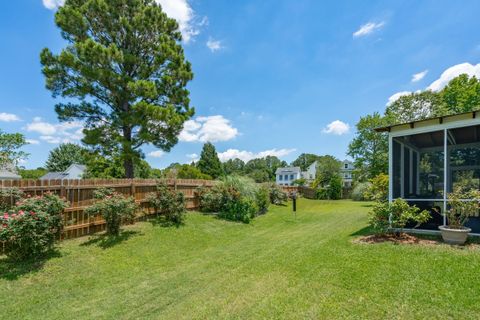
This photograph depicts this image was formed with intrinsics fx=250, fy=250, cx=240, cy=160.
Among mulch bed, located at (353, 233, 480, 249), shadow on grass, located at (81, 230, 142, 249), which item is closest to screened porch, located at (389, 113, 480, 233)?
mulch bed, located at (353, 233, 480, 249)

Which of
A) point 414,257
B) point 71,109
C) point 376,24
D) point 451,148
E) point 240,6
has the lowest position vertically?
point 414,257

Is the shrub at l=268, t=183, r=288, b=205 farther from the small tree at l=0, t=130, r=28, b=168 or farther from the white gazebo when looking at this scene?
the small tree at l=0, t=130, r=28, b=168

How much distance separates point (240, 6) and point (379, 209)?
8484 millimetres

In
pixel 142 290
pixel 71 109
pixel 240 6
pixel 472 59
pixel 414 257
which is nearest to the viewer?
pixel 142 290

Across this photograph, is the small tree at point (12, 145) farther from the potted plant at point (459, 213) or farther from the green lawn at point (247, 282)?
the potted plant at point (459, 213)

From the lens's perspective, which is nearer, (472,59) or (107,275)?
(107,275)

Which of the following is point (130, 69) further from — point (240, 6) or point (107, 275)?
point (107, 275)

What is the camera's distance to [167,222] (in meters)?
8.76

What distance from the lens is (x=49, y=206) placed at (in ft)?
18.0

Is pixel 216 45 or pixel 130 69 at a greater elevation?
pixel 216 45

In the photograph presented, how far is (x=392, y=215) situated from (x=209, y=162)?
1067 inches

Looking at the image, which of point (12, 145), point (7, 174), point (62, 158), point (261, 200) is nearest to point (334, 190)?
point (261, 200)

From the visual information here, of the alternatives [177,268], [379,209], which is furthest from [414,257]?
[177,268]

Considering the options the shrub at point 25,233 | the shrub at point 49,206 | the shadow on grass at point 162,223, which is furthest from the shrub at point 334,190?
the shrub at point 25,233
